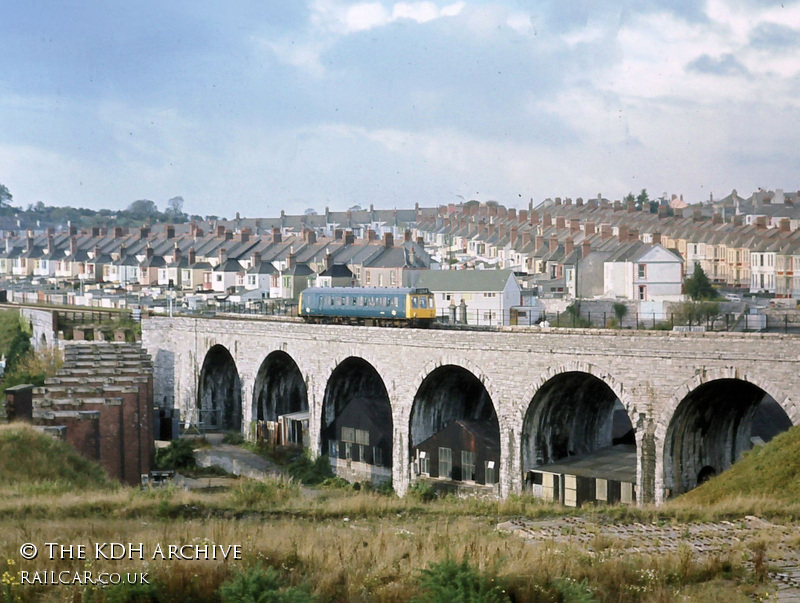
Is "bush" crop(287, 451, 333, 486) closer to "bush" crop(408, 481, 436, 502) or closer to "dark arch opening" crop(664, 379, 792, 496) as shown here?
"bush" crop(408, 481, 436, 502)

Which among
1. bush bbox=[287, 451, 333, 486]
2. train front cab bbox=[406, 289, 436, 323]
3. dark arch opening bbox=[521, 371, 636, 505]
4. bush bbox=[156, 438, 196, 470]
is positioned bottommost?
bush bbox=[287, 451, 333, 486]

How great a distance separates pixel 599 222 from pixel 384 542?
87323 millimetres

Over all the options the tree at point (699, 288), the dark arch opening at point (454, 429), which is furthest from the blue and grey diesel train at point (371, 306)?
the tree at point (699, 288)

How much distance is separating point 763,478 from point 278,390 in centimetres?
2757

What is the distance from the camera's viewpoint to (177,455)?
129ft

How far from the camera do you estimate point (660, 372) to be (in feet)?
94.0

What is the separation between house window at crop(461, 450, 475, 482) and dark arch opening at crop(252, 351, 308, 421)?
44.8 ft

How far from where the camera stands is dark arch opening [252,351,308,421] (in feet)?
153

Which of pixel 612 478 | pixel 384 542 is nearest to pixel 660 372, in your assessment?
pixel 612 478

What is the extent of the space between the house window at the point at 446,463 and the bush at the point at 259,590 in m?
22.2

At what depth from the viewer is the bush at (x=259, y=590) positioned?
41.1 ft

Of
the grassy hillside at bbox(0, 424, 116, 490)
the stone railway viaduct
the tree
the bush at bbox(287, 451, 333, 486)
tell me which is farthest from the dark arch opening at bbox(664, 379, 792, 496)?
the tree

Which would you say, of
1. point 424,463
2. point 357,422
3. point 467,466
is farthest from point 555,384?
point 357,422

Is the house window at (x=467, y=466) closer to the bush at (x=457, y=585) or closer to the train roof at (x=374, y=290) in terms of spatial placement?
the train roof at (x=374, y=290)
